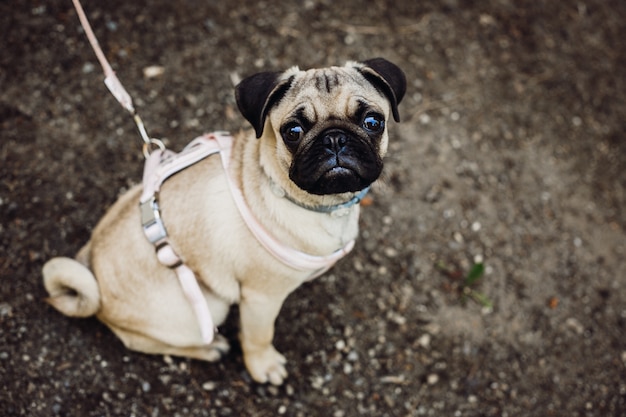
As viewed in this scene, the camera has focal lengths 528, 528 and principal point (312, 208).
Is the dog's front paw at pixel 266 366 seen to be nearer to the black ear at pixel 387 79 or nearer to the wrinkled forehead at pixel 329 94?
the wrinkled forehead at pixel 329 94

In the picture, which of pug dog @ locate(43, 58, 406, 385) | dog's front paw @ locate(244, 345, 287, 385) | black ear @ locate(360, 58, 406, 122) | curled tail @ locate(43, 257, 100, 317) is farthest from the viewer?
dog's front paw @ locate(244, 345, 287, 385)

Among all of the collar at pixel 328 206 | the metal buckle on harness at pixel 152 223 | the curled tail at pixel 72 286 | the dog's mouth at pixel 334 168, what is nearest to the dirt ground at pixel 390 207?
the curled tail at pixel 72 286

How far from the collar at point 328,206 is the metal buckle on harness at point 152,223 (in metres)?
0.67

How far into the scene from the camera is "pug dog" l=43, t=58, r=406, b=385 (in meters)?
2.69

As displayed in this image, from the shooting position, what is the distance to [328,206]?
2.93 m

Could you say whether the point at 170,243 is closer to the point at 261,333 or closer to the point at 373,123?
the point at 261,333

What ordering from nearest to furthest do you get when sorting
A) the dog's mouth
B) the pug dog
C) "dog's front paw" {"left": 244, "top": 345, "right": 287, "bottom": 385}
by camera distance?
the dog's mouth → the pug dog → "dog's front paw" {"left": 244, "top": 345, "right": 287, "bottom": 385}

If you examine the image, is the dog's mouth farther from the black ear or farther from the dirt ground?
the dirt ground

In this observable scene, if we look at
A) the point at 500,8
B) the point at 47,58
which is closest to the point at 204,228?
the point at 47,58

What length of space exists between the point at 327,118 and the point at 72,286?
1.79 metres

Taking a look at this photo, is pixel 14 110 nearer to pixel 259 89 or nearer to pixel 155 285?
pixel 155 285

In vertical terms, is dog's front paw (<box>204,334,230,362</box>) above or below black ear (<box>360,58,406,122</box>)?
below

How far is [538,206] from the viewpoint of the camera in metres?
5.02

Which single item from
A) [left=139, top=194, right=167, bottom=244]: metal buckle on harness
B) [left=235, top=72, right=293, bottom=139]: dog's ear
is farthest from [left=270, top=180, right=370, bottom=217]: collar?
[left=139, top=194, right=167, bottom=244]: metal buckle on harness
